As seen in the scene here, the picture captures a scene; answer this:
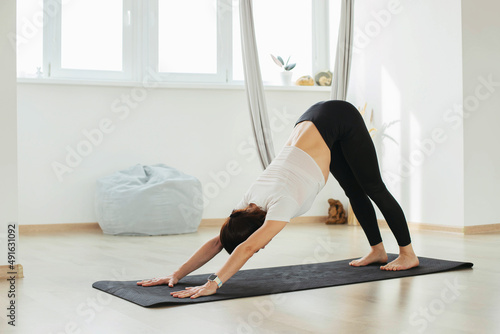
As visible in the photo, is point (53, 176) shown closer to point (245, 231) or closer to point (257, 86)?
point (257, 86)

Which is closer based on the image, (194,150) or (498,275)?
(498,275)

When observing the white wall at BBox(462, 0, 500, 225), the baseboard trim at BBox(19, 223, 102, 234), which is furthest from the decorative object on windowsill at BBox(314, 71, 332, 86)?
the baseboard trim at BBox(19, 223, 102, 234)

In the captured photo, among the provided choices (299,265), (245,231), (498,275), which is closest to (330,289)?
(245,231)

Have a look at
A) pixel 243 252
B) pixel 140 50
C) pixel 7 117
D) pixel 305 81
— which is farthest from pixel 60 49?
pixel 243 252

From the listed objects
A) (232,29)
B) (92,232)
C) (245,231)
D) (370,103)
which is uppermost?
(232,29)

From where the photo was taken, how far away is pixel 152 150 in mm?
5598

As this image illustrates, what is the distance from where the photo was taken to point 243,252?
2.27 metres

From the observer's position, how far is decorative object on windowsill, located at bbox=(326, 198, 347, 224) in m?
5.85

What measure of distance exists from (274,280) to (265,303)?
491 millimetres

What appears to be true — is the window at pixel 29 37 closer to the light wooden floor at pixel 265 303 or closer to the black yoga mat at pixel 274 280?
the light wooden floor at pixel 265 303

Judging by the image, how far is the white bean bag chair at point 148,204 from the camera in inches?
196

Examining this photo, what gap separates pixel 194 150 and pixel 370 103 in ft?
5.54

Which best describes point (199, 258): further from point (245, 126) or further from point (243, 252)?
point (245, 126)

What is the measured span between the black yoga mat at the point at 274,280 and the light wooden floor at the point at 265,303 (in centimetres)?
6
